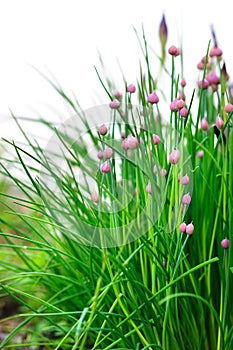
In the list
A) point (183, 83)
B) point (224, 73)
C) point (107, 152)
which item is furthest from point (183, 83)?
point (107, 152)

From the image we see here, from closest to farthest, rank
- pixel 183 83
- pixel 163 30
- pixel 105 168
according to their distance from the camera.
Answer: pixel 105 168 → pixel 183 83 → pixel 163 30

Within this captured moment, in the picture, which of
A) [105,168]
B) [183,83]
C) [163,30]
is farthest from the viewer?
[163,30]

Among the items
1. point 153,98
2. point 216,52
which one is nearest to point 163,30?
point 216,52

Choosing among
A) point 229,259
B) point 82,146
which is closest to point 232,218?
point 229,259

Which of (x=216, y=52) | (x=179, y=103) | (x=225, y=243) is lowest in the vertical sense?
(x=225, y=243)

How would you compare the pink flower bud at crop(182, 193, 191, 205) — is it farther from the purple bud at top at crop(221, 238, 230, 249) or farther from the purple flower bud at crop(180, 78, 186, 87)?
the purple flower bud at crop(180, 78, 186, 87)

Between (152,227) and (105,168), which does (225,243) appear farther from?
(105,168)

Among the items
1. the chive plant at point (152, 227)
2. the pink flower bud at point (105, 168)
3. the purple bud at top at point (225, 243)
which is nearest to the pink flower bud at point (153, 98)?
the chive plant at point (152, 227)

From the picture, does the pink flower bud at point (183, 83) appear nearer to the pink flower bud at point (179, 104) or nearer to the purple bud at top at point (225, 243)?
the pink flower bud at point (179, 104)

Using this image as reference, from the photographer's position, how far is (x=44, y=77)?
4.55 feet

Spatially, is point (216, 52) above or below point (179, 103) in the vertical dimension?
above

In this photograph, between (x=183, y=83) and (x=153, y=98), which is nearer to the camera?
(x=153, y=98)

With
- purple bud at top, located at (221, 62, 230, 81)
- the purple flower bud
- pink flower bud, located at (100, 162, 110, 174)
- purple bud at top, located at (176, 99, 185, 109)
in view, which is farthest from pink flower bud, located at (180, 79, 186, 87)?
pink flower bud, located at (100, 162, 110, 174)

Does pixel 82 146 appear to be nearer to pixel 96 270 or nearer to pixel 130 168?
pixel 130 168
